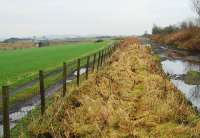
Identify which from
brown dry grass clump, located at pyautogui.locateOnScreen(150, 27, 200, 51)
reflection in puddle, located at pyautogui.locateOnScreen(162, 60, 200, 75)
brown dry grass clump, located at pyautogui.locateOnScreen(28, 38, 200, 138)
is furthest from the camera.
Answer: brown dry grass clump, located at pyautogui.locateOnScreen(150, 27, 200, 51)

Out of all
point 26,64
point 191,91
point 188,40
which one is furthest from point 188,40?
point 191,91

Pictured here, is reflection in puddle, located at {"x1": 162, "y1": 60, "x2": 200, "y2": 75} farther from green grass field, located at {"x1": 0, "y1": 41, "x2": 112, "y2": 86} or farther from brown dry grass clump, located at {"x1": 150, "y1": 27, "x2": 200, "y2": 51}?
brown dry grass clump, located at {"x1": 150, "y1": 27, "x2": 200, "y2": 51}

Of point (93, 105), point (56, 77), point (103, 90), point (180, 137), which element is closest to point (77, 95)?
point (103, 90)

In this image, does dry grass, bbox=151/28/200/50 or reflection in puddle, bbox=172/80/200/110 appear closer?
reflection in puddle, bbox=172/80/200/110

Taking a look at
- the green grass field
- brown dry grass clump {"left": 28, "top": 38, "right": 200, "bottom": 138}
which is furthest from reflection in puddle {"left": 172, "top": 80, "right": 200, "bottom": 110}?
the green grass field

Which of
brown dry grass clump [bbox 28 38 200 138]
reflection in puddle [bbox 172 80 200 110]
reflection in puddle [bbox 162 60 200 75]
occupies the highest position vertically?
brown dry grass clump [bbox 28 38 200 138]

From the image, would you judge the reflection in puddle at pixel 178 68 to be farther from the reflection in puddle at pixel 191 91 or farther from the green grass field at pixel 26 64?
the green grass field at pixel 26 64

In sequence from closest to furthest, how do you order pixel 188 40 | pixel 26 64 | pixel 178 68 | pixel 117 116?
pixel 117 116, pixel 178 68, pixel 26 64, pixel 188 40

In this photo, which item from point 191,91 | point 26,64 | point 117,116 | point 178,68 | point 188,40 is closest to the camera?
point 117,116

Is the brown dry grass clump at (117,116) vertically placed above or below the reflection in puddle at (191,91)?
above

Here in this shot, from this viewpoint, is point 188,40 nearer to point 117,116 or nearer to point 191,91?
point 191,91

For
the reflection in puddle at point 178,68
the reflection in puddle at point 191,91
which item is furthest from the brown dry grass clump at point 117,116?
the reflection in puddle at point 178,68

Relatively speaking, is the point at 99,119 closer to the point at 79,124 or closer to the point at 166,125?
the point at 79,124

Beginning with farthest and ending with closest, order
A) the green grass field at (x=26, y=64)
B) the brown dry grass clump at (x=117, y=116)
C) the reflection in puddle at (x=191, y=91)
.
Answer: the green grass field at (x=26, y=64) < the reflection in puddle at (x=191, y=91) < the brown dry grass clump at (x=117, y=116)
